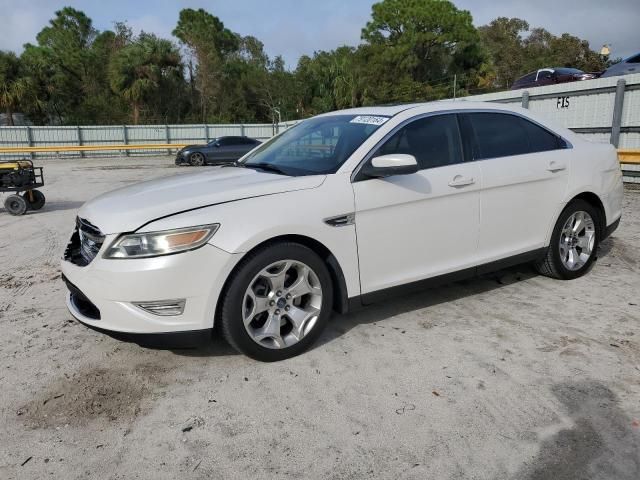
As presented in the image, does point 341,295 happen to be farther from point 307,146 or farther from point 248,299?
point 307,146

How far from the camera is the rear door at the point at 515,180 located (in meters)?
4.04

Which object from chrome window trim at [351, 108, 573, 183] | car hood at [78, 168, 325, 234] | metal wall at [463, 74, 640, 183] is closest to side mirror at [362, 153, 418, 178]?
chrome window trim at [351, 108, 573, 183]

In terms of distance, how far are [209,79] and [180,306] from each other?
141 ft

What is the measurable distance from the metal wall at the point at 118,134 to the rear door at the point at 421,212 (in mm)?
26308

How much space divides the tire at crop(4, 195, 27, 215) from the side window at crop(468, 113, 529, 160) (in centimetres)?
841

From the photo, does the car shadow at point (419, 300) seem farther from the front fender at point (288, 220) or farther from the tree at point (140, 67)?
the tree at point (140, 67)

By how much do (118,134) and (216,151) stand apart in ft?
42.0

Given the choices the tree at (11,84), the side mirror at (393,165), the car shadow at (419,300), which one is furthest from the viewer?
the tree at (11,84)

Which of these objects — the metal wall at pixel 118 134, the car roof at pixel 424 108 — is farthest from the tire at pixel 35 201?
the metal wall at pixel 118 134

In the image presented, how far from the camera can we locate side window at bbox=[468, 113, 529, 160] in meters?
4.06

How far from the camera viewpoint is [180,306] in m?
2.94

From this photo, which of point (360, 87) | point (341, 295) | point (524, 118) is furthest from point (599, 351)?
point (360, 87)

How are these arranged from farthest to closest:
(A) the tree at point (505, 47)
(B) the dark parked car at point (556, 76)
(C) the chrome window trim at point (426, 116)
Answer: (A) the tree at point (505, 47) < (B) the dark parked car at point (556, 76) < (C) the chrome window trim at point (426, 116)

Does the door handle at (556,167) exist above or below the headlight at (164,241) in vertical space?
above
